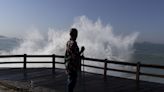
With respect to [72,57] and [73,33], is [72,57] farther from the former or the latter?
[73,33]

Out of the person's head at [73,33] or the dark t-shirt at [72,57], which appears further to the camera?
the dark t-shirt at [72,57]

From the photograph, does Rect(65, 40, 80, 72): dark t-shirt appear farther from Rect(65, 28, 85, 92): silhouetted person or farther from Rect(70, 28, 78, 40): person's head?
Rect(70, 28, 78, 40): person's head

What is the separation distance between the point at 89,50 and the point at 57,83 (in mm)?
60400

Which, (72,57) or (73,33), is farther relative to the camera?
(72,57)

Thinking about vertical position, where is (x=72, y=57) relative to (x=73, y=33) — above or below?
below

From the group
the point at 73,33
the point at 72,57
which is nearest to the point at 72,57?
the point at 72,57

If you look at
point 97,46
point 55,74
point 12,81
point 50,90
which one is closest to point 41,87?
point 50,90

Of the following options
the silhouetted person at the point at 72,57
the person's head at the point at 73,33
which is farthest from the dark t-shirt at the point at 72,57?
the person's head at the point at 73,33

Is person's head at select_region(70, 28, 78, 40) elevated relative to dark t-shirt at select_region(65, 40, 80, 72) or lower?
elevated

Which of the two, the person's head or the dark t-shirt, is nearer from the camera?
the person's head

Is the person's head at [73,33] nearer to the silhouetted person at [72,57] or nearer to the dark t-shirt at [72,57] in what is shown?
the silhouetted person at [72,57]

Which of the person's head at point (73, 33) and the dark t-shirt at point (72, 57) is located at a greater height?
the person's head at point (73, 33)

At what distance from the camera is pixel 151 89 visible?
43.4 ft

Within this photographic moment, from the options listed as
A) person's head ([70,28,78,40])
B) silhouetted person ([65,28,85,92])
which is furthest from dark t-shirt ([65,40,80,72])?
person's head ([70,28,78,40])
